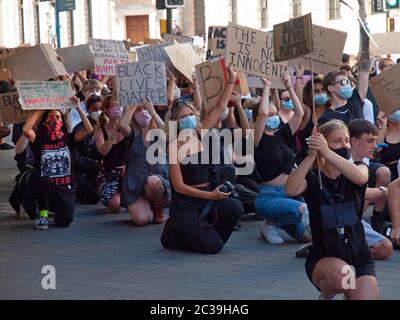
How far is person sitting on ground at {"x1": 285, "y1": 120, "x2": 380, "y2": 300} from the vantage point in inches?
203

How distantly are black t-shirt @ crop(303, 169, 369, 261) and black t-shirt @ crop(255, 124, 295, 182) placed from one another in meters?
2.96

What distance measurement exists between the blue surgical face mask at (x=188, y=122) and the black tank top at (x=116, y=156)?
82.0 inches

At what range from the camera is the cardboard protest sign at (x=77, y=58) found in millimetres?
11562

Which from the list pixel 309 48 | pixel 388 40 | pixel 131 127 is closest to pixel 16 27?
pixel 388 40

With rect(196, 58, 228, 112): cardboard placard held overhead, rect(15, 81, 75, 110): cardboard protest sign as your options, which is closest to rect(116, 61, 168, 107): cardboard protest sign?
rect(196, 58, 228, 112): cardboard placard held overhead

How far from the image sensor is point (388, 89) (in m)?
8.52

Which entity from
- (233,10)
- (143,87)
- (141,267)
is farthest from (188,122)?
(233,10)

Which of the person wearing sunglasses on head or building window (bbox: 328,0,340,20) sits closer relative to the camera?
the person wearing sunglasses on head

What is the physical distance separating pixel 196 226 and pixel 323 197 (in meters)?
2.68

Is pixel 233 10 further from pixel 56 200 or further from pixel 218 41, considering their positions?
pixel 56 200

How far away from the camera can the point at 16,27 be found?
55.5 metres

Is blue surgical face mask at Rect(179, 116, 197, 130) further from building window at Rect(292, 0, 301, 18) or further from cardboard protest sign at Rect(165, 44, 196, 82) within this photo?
building window at Rect(292, 0, 301, 18)

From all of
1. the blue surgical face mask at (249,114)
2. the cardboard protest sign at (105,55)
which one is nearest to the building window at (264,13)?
the cardboard protest sign at (105,55)

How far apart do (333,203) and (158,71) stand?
4.30 m
